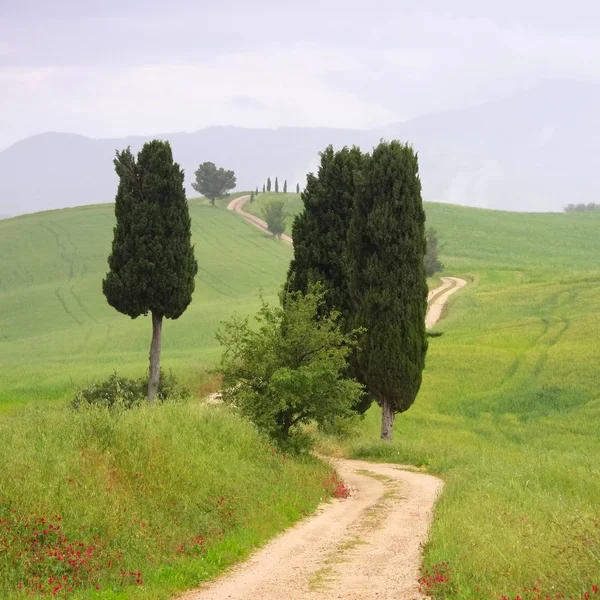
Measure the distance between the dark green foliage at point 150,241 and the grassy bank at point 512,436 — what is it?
394 inches

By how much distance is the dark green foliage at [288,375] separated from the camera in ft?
80.1

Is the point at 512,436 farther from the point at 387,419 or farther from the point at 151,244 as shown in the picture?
the point at 151,244

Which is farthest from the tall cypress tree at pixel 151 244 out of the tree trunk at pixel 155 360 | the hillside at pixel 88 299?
the hillside at pixel 88 299

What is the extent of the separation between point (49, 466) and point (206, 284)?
8465 cm

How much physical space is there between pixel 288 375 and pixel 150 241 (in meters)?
12.1

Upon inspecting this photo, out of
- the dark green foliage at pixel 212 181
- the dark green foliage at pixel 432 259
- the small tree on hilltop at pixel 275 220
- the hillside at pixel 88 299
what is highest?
the dark green foliage at pixel 212 181

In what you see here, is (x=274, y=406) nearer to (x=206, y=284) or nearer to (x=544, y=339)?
(x=544, y=339)

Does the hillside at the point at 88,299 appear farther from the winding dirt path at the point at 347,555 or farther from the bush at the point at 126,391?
the winding dirt path at the point at 347,555

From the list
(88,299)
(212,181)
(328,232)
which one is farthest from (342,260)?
(212,181)

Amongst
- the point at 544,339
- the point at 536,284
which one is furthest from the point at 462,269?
the point at 544,339

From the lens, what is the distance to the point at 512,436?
3781 centimetres

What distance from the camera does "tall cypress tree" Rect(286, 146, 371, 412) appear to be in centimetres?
3438

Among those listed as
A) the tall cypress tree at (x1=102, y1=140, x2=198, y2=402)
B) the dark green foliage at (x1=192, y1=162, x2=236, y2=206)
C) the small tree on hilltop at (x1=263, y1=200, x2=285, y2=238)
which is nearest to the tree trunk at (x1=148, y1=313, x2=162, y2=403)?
the tall cypress tree at (x1=102, y1=140, x2=198, y2=402)

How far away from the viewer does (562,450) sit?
34.0m
